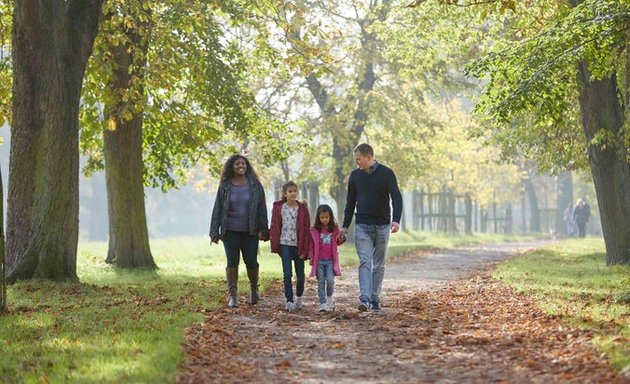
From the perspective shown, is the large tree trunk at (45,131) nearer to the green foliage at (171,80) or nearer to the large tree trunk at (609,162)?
the green foliage at (171,80)

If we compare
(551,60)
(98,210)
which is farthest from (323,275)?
(98,210)

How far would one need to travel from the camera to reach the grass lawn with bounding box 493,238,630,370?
9461 mm

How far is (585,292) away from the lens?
15.2 metres

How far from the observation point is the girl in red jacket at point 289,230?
13.2 meters

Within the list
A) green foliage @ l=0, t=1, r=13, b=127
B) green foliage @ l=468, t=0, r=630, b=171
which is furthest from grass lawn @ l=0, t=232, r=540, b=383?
green foliage @ l=468, t=0, r=630, b=171

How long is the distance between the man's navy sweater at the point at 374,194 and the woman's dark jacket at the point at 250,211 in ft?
4.17

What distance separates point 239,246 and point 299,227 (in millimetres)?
987

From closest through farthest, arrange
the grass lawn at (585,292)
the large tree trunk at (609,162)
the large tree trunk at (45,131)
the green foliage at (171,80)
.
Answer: the grass lawn at (585,292) < the large tree trunk at (45,131) < the green foliage at (171,80) < the large tree trunk at (609,162)

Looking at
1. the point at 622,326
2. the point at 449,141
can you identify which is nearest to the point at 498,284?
the point at 622,326

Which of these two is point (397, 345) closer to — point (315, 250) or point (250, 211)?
point (315, 250)

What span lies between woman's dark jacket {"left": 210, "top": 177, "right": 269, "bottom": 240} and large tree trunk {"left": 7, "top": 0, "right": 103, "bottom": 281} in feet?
12.3

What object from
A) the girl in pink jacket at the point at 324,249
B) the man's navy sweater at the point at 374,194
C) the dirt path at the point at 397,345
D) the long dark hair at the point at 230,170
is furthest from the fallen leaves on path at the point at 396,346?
the long dark hair at the point at 230,170

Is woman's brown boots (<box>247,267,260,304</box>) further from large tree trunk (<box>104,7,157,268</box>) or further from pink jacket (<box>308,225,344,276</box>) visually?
large tree trunk (<box>104,7,157,268</box>)

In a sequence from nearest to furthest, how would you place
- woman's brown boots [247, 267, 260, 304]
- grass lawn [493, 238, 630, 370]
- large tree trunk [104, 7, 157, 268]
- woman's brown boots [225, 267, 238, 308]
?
grass lawn [493, 238, 630, 370], woman's brown boots [225, 267, 238, 308], woman's brown boots [247, 267, 260, 304], large tree trunk [104, 7, 157, 268]
